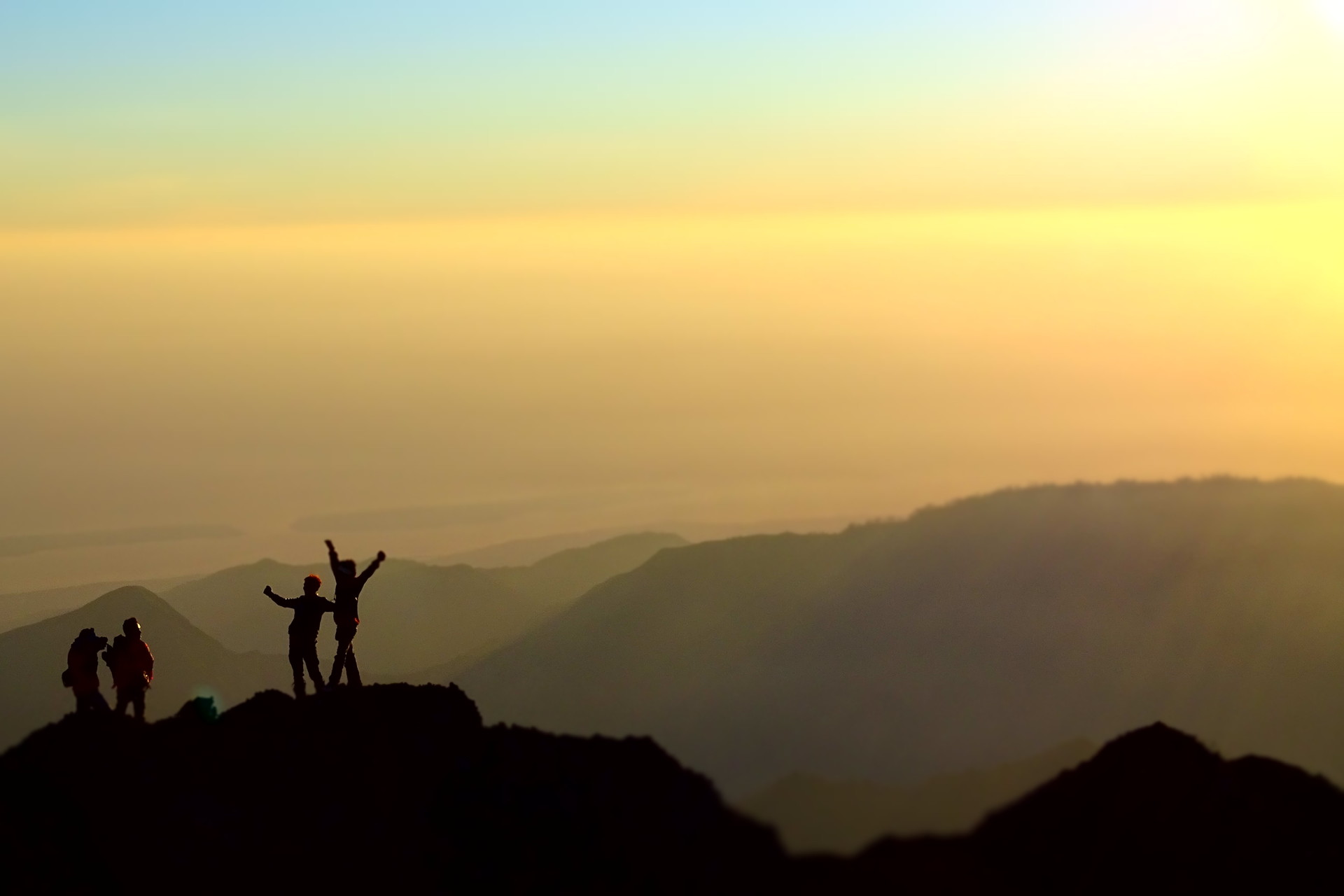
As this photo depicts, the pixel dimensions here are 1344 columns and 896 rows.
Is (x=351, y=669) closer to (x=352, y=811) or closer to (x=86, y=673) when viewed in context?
(x=352, y=811)

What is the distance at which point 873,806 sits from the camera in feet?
145

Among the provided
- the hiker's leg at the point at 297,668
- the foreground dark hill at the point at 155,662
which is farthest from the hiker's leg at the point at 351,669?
the foreground dark hill at the point at 155,662

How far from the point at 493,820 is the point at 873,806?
50.5 feet

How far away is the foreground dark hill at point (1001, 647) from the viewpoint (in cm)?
9869

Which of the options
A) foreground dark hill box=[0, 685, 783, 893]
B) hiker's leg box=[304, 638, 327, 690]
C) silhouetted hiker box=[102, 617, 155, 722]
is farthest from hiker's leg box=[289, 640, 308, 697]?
silhouetted hiker box=[102, 617, 155, 722]

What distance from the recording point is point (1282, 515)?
120 m

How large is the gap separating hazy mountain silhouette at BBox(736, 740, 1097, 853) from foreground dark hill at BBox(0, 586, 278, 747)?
288ft

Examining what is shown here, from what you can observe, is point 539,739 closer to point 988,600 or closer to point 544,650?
point 988,600

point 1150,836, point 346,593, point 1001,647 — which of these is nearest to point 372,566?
point 346,593

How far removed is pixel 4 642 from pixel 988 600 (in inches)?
3415

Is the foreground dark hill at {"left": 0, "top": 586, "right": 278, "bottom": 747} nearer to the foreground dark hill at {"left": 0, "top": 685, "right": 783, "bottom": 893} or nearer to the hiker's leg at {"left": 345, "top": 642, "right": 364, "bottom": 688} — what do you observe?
the hiker's leg at {"left": 345, "top": 642, "right": 364, "bottom": 688}

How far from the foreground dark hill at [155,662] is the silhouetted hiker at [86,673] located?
328 feet

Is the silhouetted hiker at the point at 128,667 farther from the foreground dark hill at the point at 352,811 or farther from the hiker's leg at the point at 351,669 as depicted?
the hiker's leg at the point at 351,669

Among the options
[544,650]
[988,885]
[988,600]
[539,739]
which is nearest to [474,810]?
[539,739]
